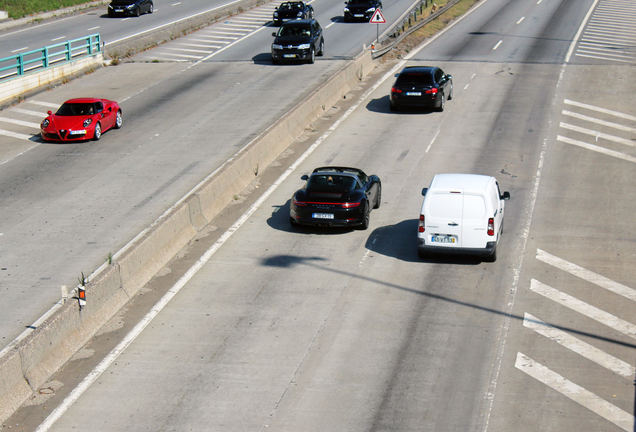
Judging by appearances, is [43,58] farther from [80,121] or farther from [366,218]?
[366,218]

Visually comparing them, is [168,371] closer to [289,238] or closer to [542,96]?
[289,238]

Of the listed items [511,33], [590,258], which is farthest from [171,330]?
[511,33]

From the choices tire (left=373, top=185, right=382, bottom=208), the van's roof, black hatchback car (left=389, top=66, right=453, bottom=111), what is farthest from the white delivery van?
black hatchback car (left=389, top=66, right=453, bottom=111)

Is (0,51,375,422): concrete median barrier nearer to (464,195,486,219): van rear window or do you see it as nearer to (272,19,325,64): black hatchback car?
(464,195,486,219): van rear window

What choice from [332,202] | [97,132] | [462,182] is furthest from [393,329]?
[97,132]

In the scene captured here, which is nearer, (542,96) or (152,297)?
(152,297)

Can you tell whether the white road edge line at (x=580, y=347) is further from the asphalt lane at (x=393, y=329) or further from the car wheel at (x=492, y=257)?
the car wheel at (x=492, y=257)

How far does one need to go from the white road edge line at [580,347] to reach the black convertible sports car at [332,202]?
17.8 feet

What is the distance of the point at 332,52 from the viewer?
3956 centimetres

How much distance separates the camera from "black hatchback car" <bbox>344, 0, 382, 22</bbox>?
48.2 meters

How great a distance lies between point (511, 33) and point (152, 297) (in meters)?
36.3

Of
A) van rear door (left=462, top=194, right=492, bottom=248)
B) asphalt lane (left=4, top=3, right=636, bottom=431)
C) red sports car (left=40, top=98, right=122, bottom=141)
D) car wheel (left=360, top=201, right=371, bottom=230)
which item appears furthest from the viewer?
red sports car (left=40, top=98, right=122, bottom=141)

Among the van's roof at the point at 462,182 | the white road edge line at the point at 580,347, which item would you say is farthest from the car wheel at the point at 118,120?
the white road edge line at the point at 580,347

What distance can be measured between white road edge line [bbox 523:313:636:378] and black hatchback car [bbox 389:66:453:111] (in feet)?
Result: 54.0
